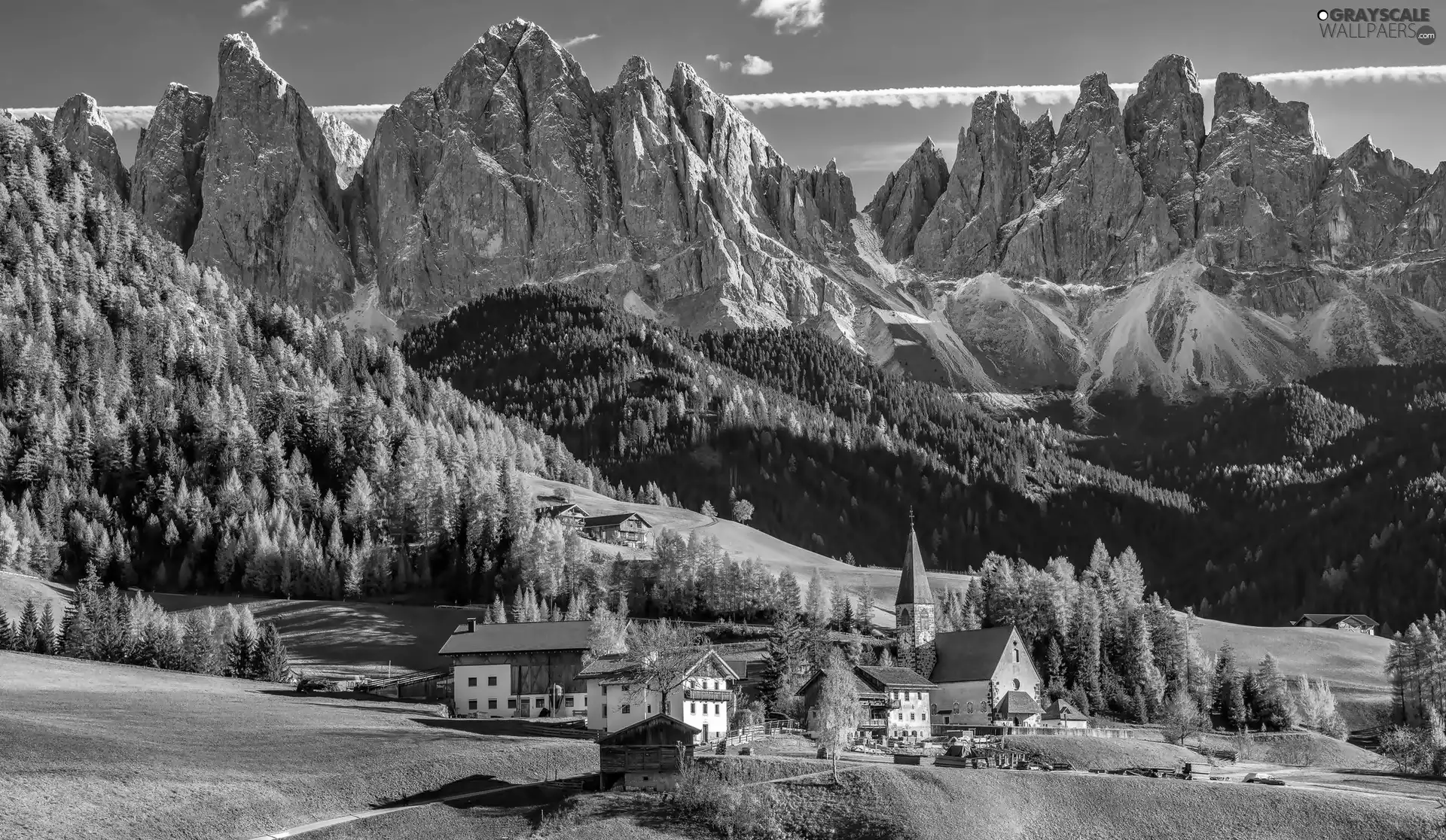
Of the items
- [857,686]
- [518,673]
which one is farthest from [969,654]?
[518,673]

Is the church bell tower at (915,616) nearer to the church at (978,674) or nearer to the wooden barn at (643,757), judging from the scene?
the church at (978,674)

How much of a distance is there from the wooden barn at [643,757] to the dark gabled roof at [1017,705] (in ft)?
154

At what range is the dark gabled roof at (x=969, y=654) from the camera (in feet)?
447

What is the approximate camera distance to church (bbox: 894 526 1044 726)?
132 m

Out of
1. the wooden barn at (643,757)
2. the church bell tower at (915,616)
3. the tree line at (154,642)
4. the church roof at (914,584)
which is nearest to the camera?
the wooden barn at (643,757)

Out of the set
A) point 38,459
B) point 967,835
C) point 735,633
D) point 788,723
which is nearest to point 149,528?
point 38,459

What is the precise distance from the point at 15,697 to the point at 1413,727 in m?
111

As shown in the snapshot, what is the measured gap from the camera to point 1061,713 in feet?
430

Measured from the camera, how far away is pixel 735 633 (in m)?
156

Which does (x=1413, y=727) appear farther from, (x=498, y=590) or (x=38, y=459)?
(x=38, y=459)

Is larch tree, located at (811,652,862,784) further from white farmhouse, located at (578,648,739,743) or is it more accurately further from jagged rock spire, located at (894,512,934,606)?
jagged rock spire, located at (894,512,934,606)

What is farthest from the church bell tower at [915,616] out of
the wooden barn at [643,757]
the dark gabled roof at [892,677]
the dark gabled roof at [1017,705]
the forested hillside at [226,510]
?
the wooden barn at [643,757]

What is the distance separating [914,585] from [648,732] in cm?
6664

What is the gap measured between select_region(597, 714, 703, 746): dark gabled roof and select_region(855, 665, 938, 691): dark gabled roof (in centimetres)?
3742
